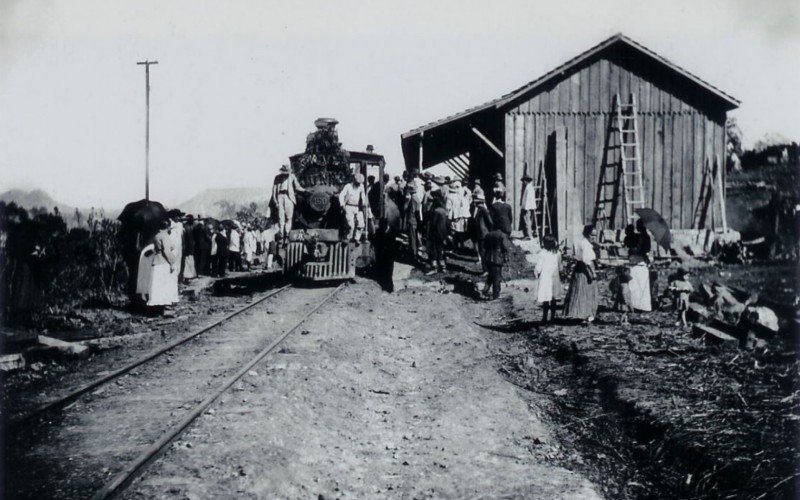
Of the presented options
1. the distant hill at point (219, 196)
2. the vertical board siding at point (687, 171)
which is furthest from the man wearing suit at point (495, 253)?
the distant hill at point (219, 196)

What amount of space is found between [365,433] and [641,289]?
6.58 m

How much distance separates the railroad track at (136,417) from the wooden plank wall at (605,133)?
1191 centimetres

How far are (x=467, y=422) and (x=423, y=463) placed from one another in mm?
1056

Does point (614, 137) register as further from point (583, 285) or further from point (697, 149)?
point (583, 285)

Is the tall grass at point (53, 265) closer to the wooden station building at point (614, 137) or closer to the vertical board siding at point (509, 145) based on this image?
the wooden station building at point (614, 137)

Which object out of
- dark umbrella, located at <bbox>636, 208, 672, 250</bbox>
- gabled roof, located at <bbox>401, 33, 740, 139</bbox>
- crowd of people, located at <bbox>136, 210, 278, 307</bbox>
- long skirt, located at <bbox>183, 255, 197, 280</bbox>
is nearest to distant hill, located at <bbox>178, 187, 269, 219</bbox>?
crowd of people, located at <bbox>136, 210, 278, 307</bbox>

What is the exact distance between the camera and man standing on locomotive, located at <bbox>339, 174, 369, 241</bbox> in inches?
577

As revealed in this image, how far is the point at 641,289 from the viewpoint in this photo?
1128 cm

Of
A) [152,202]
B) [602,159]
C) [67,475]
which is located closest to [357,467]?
[67,475]

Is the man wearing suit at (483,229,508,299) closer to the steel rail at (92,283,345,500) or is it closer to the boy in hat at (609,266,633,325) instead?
the boy in hat at (609,266,633,325)

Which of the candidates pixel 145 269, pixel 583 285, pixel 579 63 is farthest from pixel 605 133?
pixel 145 269

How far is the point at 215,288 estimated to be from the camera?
16.2m

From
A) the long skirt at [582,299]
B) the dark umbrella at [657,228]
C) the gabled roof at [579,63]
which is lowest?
the long skirt at [582,299]

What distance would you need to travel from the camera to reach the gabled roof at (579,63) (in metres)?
18.7
